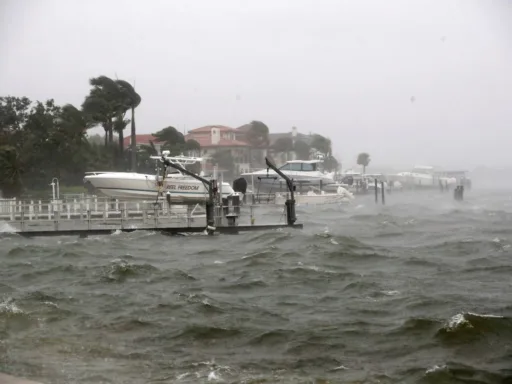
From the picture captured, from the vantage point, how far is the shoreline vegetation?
59594 mm

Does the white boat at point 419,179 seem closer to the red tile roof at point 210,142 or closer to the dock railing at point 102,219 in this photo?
the red tile roof at point 210,142

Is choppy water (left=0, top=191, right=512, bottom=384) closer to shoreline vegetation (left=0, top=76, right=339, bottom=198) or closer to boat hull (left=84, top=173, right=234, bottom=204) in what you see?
boat hull (left=84, top=173, right=234, bottom=204)

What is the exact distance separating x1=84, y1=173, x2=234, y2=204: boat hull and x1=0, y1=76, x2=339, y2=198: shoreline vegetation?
15.7 meters

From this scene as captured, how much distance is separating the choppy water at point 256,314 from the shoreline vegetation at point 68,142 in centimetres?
3244

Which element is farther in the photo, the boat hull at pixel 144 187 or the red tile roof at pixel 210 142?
the red tile roof at pixel 210 142

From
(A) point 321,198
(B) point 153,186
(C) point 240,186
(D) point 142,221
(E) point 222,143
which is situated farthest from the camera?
(E) point 222,143

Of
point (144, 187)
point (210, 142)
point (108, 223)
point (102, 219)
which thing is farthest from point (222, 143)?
point (102, 219)

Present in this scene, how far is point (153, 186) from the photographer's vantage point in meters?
41.0

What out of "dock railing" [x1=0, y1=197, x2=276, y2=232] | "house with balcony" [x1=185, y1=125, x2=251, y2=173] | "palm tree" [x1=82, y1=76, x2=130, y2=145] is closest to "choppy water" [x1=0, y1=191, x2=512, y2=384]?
"dock railing" [x1=0, y1=197, x2=276, y2=232]

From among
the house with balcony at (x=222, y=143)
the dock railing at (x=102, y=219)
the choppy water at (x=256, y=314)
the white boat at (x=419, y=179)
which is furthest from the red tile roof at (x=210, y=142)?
the choppy water at (x=256, y=314)

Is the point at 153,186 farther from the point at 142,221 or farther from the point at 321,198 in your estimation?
the point at 321,198

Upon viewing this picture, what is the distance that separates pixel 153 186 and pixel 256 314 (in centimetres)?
2575

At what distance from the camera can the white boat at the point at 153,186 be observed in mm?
39938

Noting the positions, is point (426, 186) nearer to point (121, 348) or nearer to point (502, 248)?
point (502, 248)
